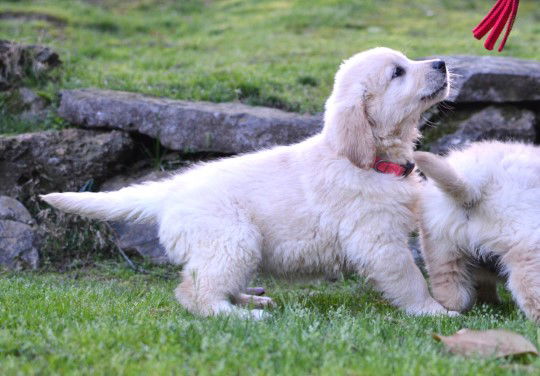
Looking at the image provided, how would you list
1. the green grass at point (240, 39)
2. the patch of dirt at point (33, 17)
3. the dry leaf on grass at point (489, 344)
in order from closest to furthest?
the dry leaf on grass at point (489, 344) < the green grass at point (240, 39) < the patch of dirt at point (33, 17)

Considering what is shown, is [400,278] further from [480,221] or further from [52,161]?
[52,161]

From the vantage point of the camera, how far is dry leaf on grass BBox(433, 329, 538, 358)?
3.29 metres

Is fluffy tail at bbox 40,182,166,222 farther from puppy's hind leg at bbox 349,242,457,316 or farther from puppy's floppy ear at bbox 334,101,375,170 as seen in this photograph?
puppy's hind leg at bbox 349,242,457,316

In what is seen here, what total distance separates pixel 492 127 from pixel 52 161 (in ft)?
12.6

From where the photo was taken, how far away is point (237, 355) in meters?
3.15

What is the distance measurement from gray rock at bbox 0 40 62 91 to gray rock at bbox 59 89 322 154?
0.94 m

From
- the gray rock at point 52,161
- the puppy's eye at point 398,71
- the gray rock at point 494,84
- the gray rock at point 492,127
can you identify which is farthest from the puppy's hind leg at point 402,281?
the gray rock at point 52,161

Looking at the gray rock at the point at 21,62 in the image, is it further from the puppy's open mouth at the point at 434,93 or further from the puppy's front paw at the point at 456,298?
the puppy's front paw at the point at 456,298

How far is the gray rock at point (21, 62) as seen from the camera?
25.3 ft

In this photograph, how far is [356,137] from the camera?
467 cm

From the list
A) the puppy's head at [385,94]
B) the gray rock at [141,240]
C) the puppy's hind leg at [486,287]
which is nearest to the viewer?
the puppy's hind leg at [486,287]

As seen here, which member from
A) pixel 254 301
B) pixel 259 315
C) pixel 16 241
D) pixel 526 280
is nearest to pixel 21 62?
pixel 16 241

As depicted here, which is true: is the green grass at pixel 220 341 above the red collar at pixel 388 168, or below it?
below

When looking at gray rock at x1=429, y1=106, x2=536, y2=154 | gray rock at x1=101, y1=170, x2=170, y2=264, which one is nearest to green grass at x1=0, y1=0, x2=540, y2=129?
gray rock at x1=429, y1=106, x2=536, y2=154
